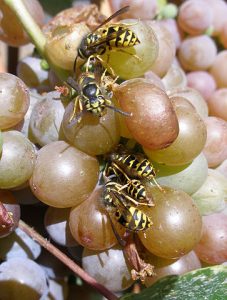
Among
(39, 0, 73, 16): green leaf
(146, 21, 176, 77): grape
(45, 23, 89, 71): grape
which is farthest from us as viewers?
(39, 0, 73, 16): green leaf

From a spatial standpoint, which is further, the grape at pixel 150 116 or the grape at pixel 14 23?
the grape at pixel 14 23

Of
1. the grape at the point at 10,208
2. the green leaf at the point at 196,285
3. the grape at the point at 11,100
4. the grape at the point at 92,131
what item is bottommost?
the green leaf at the point at 196,285

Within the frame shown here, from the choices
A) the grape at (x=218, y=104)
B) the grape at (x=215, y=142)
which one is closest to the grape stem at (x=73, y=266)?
the grape at (x=215, y=142)

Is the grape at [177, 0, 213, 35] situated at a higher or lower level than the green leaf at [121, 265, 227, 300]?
higher

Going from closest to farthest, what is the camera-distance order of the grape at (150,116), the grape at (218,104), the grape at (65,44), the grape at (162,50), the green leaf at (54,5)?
the grape at (150,116) < the grape at (65,44) < the grape at (162,50) < the grape at (218,104) < the green leaf at (54,5)

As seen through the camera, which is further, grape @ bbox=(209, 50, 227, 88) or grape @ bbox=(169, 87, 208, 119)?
grape @ bbox=(209, 50, 227, 88)

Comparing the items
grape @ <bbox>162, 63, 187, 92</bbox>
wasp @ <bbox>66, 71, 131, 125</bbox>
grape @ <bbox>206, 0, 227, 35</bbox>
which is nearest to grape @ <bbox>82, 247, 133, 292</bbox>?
wasp @ <bbox>66, 71, 131, 125</bbox>

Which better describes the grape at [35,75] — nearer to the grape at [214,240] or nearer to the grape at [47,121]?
the grape at [47,121]

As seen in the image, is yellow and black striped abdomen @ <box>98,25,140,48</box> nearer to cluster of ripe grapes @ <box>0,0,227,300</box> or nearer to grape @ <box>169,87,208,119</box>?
cluster of ripe grapes @ <box>0,0,227,300</box>

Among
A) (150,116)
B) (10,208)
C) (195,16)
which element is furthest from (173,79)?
(10,208)
